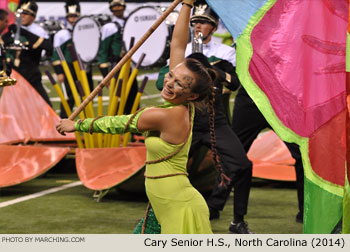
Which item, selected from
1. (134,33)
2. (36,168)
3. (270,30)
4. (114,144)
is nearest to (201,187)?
(114,144)

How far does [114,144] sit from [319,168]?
3117mm

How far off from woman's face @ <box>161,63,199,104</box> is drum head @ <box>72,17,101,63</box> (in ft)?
31.2

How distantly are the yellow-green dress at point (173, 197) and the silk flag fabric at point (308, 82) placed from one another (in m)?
0.84

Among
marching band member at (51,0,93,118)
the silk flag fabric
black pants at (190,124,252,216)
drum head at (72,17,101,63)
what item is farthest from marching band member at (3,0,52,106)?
the silk flag fabric

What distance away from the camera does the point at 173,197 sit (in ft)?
13.2

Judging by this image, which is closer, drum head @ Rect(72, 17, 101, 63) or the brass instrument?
the brass instrument

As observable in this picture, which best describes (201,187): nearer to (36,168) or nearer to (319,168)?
(36,168)

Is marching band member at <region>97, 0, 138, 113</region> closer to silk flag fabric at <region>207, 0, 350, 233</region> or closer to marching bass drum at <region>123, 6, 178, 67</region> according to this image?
marching bass drum at <region>123, 6, 178, 67</region>

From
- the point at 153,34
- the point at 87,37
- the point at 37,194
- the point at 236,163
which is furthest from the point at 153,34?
the point at 236,163

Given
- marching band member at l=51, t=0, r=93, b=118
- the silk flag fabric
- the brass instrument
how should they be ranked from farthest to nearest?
marching band member at l=51, t=0, r=93, b=118, the brass instrument, the silk flag fabric

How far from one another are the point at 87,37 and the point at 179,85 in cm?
990

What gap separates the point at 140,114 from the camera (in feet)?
13.1

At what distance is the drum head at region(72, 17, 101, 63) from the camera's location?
1355 cm

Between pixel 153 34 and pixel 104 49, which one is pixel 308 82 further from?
pixel 153 34
